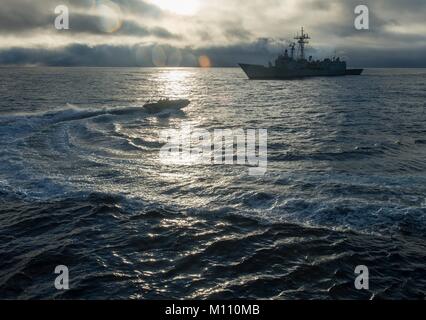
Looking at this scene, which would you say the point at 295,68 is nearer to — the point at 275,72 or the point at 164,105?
the point at 275,72

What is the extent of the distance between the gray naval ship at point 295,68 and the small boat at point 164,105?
98.4m

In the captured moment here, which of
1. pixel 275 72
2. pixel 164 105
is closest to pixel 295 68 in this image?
pixel 275 72

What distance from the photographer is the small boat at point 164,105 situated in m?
55.7

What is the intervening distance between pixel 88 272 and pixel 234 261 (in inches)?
195

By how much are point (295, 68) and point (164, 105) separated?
110 metres

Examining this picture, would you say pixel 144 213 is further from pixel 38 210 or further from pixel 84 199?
pixel 38 210

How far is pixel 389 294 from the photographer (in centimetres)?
1077

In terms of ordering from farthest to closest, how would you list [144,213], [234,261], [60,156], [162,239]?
[60,156], [144,213], [162,239], [234,261]

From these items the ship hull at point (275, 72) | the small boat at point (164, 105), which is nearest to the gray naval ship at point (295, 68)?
the ship hull at point (275, 72)

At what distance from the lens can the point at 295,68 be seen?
15338cm

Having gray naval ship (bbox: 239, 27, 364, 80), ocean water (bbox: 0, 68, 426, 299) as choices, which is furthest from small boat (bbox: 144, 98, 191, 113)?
gray naval ship (bbox: 239, 27, 364, 80)

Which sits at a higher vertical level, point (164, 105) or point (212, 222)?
point (164, 105)

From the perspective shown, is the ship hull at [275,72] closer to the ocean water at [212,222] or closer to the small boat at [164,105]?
the small boat at [164,105]

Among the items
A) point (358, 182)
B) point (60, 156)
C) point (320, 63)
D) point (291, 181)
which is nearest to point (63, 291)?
point (291, 181)
